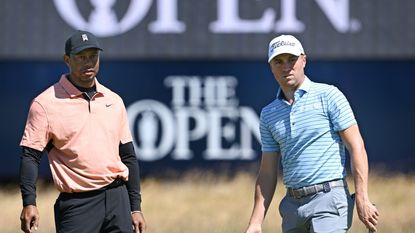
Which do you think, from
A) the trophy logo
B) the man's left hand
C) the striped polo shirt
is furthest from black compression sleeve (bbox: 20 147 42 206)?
the trophy logo

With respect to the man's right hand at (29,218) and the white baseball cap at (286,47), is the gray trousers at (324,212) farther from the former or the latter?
the man's right hand at (29,218)

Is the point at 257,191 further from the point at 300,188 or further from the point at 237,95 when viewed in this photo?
the point at 237,95

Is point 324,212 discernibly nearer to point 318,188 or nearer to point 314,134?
point 318,188

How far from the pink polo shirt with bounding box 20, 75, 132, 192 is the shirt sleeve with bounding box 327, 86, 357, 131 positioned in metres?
1.21

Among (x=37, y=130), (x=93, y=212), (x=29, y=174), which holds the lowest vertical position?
(x=93, y=212)

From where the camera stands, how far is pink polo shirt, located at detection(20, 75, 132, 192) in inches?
263

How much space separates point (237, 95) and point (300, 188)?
8393 millimetres

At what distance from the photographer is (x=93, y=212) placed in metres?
6.72

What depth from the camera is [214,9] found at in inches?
581

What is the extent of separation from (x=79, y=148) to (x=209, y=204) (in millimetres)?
7230

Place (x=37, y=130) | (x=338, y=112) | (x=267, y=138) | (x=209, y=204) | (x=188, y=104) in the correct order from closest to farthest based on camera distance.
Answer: (x=338, y=112) < (x=37, y=130) < (x=267, y=138) < (x=209, y=204) < (x=188, y=104)

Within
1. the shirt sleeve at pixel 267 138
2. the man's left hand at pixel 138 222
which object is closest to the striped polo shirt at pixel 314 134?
the shirt sleeve at pixel 267 138

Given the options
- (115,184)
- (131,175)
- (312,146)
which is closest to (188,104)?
(131,175)

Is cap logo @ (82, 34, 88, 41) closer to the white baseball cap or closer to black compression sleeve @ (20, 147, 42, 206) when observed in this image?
black compression sleeve @ (20, 147, 42, 206)
